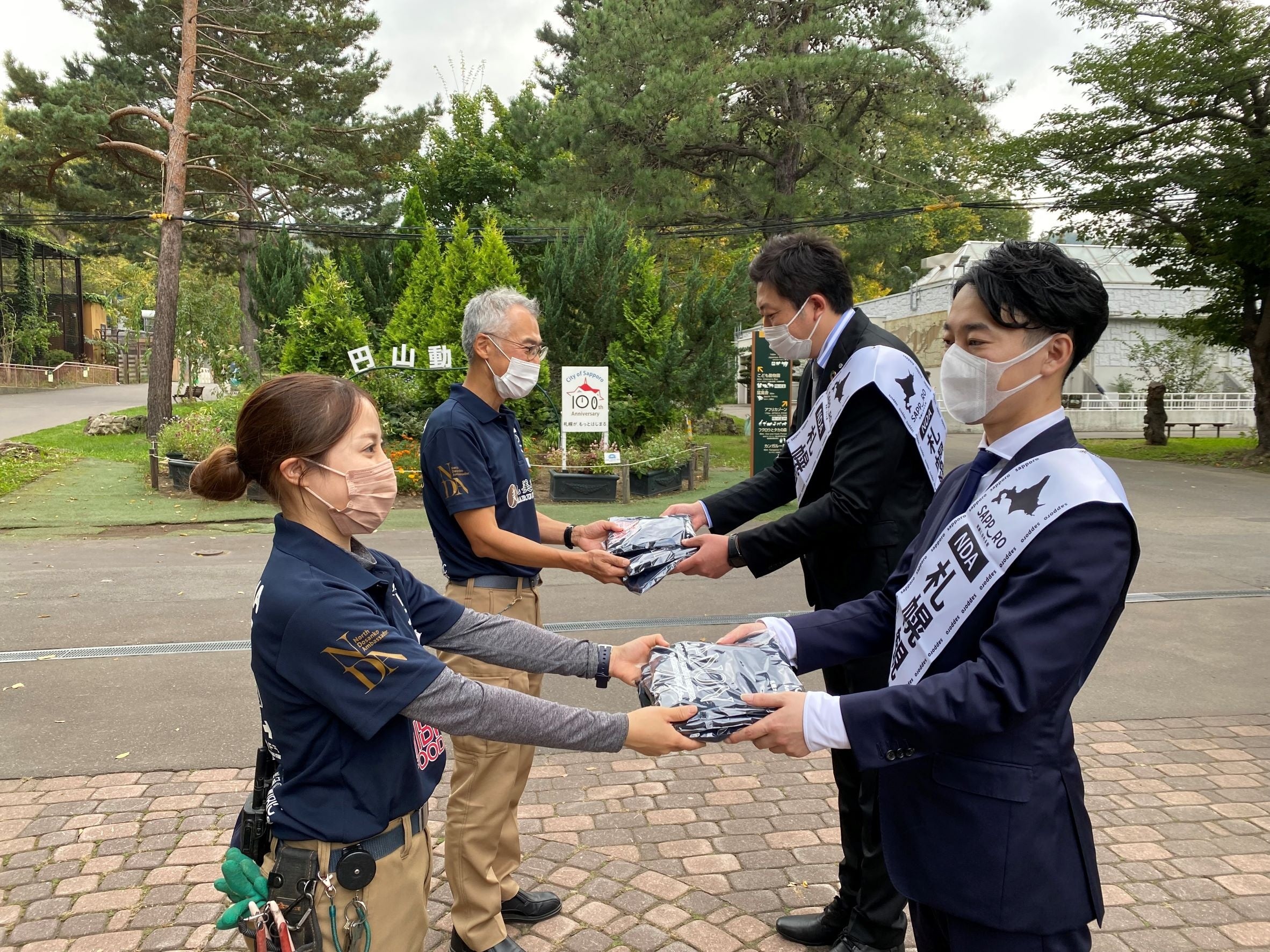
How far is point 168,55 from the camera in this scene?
25.9m

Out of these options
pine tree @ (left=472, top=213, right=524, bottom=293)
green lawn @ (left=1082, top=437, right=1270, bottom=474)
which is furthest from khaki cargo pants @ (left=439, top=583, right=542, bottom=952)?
green lawn @ (left=1082, top=437, right=1270, bottom=474)

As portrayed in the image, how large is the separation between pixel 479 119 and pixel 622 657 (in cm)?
3115

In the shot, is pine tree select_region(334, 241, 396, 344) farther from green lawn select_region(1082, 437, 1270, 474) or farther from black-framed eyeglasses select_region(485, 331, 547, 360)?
black-framed eyeglasses select_region(485, 331, 547, 360)

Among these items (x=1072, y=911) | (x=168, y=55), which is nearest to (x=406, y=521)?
(x=1072, y=911)

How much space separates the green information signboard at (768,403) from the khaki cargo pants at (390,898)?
10833 mm

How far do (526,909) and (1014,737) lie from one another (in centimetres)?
212

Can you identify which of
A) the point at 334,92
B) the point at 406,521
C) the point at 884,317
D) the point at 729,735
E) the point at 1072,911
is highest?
the point at 334,92

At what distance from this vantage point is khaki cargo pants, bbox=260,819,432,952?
6.13 feet

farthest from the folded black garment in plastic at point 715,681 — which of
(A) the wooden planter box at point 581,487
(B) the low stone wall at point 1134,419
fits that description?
(B) the low stone wall at point 1134,419

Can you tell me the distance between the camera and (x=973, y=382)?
1980 millimetres

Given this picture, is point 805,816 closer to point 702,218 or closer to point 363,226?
point 702,218

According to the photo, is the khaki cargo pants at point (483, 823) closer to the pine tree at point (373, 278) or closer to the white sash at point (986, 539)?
the white sash at point (986, 539)

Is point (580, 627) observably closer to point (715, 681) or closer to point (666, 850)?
point (666, 850)

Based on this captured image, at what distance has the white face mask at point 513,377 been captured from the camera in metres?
3.29
